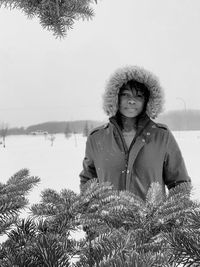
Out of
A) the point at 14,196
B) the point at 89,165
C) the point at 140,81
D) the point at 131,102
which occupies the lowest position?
the point at 89,165

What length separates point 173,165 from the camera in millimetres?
2236

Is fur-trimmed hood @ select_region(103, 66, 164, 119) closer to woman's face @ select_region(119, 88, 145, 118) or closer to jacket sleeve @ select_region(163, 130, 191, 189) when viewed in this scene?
woman's face @ select_region(119, 88, 145, 118)

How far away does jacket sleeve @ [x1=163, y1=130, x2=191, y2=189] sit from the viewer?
2207 mm

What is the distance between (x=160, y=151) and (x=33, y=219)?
1.74 meters

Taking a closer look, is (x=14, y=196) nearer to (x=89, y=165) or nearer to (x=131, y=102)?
(x=89, y=165)

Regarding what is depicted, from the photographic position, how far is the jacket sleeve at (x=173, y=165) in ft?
7.24

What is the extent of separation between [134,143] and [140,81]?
63cm

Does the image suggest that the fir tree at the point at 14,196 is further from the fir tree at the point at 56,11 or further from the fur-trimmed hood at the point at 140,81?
the fur-trimmed hood at the point at 140,81

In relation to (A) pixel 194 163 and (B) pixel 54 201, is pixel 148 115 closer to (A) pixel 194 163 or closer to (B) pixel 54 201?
(B) pixel 54 201

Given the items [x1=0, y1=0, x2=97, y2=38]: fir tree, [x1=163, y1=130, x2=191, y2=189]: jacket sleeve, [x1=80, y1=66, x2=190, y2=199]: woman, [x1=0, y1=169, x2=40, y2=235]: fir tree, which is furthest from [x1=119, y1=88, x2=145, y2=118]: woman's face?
[x1=0, y1=169, x2=40, y2=235]: fir tree

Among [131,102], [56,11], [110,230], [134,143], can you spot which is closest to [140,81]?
[131,102]

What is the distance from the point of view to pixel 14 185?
2.51 ft

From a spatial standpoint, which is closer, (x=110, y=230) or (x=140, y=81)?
(x=110, y=230)

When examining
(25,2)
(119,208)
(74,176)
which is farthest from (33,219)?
(74,176)
